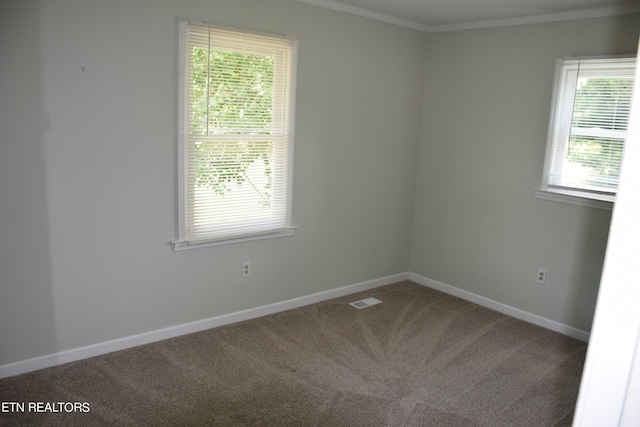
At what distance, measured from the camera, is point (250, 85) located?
364 cm

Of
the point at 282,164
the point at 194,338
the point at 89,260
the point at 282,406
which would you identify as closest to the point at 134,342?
the point at 194,338

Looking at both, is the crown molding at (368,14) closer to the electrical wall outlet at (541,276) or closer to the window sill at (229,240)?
the window sill at (229,240)

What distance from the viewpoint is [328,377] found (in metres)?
3.22

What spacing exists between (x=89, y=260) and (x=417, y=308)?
8.72ft

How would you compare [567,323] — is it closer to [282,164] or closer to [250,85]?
[282,164]

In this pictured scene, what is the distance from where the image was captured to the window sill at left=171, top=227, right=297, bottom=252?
11.5ft

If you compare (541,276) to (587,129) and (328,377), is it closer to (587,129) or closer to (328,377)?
(587,129)

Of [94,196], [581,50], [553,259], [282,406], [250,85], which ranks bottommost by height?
[282,406]

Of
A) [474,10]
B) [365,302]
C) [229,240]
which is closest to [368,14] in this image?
[474,10]

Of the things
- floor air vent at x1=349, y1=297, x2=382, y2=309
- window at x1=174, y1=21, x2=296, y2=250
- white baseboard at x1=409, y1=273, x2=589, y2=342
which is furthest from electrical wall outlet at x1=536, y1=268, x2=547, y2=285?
window at x1=174, y1=21, x2=296, y2=250

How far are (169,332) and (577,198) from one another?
3161 millimetres

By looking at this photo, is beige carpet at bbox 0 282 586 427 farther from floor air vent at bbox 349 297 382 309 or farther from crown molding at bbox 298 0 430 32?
crown molding at bbox 298 0 430 32

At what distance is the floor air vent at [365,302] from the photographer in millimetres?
4410

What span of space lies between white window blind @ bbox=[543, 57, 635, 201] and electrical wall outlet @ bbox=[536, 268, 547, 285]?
664 millimetres
